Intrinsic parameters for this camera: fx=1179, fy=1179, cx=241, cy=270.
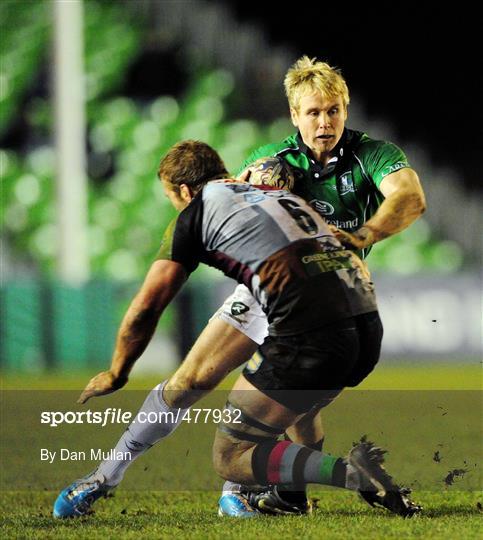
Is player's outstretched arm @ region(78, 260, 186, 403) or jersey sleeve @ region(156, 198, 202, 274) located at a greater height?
jersey sleeve @ region(156, 198, 202, 274)

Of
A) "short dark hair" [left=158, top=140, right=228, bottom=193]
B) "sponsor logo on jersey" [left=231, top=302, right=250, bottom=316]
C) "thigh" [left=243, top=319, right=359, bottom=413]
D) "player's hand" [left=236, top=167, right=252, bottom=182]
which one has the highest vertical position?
"short dark hair" [left=158, top=140, right=228, bottom=193]

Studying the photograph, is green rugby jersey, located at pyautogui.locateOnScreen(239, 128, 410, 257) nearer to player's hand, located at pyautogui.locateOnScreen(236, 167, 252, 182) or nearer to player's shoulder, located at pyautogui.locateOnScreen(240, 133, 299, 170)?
player's shoulder, located at pyautogui.locateOnScreen(240, 133, 299, 170)

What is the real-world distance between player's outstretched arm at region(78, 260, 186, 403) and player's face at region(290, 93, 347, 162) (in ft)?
3.23

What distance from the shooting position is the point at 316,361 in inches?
174

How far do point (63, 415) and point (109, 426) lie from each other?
0.39 meters

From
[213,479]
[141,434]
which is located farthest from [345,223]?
[213,479]

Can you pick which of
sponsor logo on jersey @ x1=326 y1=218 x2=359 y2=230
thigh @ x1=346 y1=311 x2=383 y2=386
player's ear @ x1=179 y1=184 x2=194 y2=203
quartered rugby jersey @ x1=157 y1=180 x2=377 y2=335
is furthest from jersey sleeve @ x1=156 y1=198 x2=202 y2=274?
sponsor logo on jersey @ x1=326 y1=218 x2=359 y2=230

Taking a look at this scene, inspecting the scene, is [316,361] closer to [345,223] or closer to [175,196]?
[175,196]

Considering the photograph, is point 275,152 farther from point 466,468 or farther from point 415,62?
point 415,62

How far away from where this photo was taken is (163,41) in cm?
2031

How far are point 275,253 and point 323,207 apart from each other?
991 mm

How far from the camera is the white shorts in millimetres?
5156

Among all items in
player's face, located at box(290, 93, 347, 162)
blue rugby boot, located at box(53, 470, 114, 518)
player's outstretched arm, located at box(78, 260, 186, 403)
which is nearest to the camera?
player's outstretched arm, located at box(78, 260, 186, 403)

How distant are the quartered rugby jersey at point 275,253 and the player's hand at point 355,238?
16 cm
